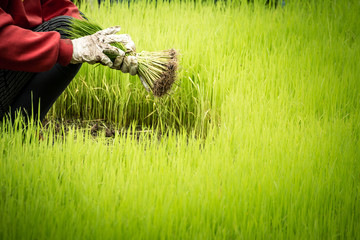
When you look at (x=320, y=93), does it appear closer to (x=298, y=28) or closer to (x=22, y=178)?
(x=298, y=28)

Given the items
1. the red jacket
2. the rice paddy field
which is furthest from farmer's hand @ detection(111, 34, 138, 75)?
the rice paddy field

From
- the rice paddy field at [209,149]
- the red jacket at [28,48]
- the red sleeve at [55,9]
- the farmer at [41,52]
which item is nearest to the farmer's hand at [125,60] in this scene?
the farmer at [41,52]

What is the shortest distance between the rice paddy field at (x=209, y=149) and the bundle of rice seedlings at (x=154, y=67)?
0.23 metres

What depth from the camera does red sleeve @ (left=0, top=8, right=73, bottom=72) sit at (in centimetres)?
154

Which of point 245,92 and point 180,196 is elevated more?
point 245,92

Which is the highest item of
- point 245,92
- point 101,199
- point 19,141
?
point 245,92

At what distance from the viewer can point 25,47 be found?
1.56 m

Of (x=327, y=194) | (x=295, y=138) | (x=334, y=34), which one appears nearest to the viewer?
(x=327, y=194)

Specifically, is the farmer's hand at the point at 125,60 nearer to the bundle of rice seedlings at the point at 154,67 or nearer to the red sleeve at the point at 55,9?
the bundle of rice seedlings at the point at 154,67

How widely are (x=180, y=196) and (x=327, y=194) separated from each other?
56 centimetres

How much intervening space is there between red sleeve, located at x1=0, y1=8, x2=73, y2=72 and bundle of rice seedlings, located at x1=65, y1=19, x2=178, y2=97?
0.87 ft

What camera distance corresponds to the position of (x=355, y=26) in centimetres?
323

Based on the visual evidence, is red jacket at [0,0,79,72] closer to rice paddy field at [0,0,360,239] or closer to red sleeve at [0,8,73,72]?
red sleeve at [0,8,73,72]

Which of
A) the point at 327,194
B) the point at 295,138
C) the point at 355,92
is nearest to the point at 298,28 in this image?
the point at 355,92
